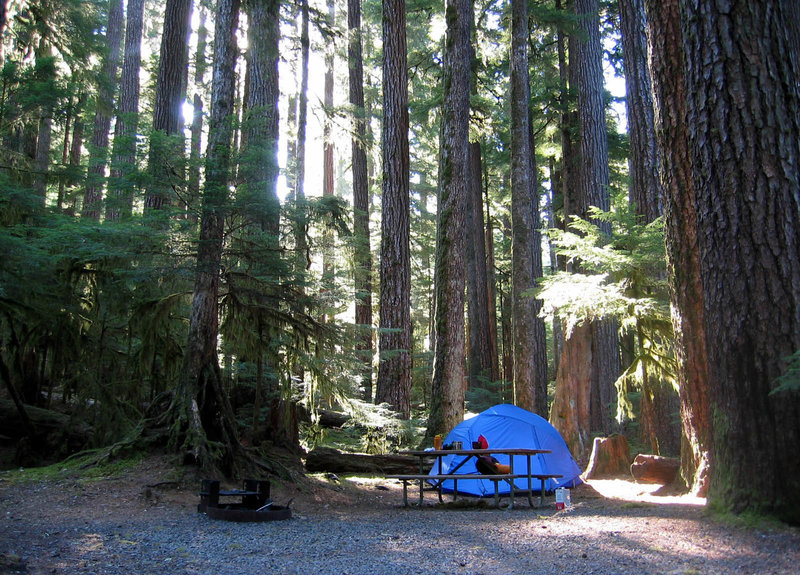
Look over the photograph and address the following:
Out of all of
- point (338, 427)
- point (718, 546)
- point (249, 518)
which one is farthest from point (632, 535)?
point (338, 427)

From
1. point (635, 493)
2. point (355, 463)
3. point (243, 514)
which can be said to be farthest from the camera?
point (355, 463)

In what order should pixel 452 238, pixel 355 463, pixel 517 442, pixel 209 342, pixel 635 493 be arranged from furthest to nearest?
pixel 452 238 → pixel 355 463 → pixel 517 442 → pixel 635 493 → pixel 209 342

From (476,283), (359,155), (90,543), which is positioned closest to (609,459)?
(90,543)

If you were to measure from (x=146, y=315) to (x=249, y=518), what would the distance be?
13.2ft

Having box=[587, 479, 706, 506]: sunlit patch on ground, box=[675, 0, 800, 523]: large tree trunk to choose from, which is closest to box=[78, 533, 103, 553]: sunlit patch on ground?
box=[675, 0, 800, 523]: large tree trunk

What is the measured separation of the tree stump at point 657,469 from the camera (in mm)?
8893

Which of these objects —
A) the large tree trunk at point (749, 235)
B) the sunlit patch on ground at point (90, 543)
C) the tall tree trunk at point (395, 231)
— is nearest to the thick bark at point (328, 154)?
the tall tree trunk at point (395, 231)

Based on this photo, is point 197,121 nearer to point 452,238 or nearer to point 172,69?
point 172,69

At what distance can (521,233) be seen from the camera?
13.8 metres

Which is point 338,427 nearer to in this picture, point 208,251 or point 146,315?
point 146,315

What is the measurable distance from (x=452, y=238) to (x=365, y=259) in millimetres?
2515

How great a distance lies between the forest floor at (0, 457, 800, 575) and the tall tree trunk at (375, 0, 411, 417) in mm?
4567

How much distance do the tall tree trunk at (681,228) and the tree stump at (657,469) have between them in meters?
2.54

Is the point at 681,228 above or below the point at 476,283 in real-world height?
below
